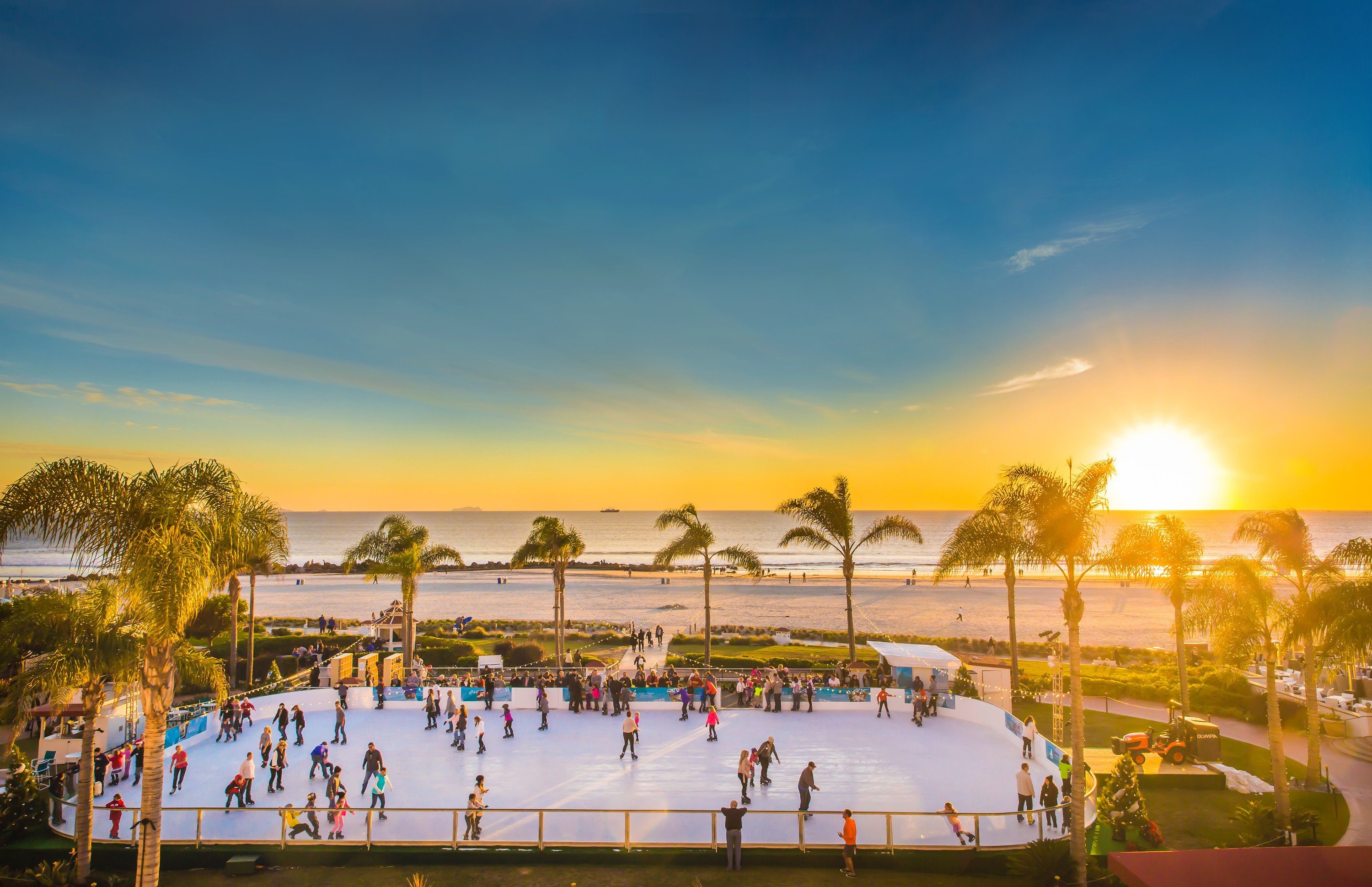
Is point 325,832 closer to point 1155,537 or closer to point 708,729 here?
point 708,729

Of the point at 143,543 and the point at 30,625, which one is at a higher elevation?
the point at 143,543

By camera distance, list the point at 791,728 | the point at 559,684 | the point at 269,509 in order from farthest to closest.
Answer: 1. the point at 559,684
2. the point at 791,728
3. the point at 269,509

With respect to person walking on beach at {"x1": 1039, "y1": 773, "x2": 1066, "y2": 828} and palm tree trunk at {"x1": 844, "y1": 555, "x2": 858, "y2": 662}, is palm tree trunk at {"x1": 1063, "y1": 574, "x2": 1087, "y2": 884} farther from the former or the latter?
palm tree trunk at {"x1": 844, "y1": 555, "x2": 858, "y2": 662}

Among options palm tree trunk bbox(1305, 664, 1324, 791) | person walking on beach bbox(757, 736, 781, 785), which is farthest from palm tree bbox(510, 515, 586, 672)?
palm tree trunk bbox(1305, 664, 1324, 791)

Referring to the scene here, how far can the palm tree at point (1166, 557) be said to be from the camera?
1550 cm

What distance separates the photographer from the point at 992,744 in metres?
21.7

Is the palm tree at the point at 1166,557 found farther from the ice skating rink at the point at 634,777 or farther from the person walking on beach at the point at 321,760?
the person walking on beach at the point at 321,760

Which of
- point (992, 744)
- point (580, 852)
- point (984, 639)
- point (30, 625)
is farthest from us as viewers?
point (984, 639)

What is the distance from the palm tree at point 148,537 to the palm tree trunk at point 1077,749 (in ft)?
48.8

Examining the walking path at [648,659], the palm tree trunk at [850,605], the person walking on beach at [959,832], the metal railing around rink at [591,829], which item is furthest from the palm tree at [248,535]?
the palm tree trunk at [850,605]

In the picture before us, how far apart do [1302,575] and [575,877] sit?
18423 mm

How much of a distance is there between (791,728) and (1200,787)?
11739mm

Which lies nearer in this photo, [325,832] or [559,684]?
[325,832]

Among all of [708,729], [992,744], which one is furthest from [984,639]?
[708,729]
